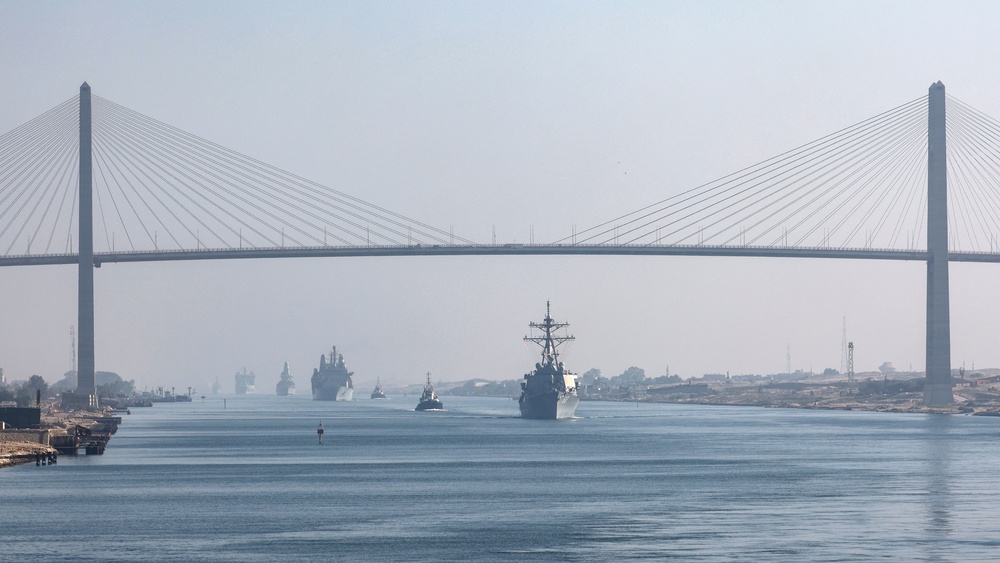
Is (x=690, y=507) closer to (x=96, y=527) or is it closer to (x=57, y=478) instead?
(x=96, y=527)

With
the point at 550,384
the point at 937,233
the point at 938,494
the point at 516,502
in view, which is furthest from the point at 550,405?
the point at 938,494

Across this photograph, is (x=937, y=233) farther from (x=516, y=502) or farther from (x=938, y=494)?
(x=516, y=502)

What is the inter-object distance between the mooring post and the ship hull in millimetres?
34483

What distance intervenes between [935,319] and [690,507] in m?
73.1

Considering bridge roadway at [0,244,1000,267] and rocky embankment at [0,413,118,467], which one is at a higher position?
bridge roadway at [0,244,1000,267]

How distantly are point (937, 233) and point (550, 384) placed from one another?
3953 cm

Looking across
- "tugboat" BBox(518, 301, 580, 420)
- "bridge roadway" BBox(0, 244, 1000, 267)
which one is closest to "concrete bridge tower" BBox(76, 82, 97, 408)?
"bridge roadway" BBox(0, 244, 1000, 267)

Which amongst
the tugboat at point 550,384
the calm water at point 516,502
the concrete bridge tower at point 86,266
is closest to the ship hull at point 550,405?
the tugboat at point 550,384

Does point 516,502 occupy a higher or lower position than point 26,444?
lower

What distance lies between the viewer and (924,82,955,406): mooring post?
115875mm

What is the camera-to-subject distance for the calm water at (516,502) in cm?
4009

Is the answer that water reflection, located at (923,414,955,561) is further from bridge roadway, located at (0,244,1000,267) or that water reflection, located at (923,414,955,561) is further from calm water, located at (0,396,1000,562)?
bridge roadway, located at (0,244,1000,267)

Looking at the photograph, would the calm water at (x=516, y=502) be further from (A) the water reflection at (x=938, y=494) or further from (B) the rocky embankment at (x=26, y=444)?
(B) the rocky embankment at (x=26, y=444)

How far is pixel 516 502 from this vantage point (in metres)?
53.2
